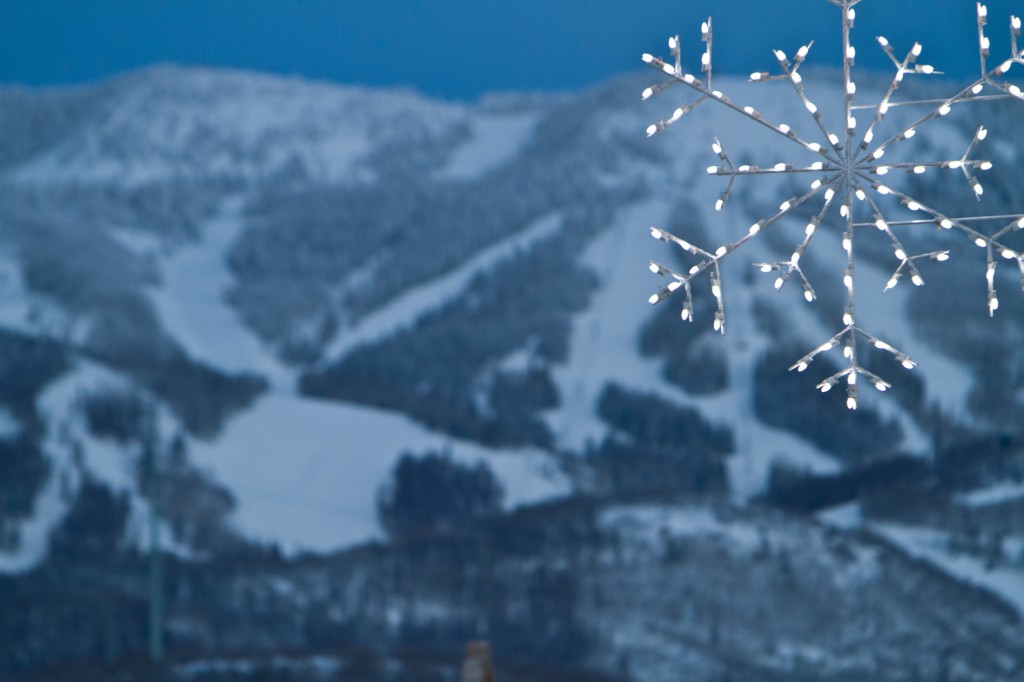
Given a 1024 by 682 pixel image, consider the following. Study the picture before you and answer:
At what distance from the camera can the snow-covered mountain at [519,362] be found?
13.4 m

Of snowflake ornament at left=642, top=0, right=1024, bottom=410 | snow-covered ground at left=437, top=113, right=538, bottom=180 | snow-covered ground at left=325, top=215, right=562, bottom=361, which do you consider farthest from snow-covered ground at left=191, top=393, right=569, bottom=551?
snow-covered ground at left=437, top=113, right=538, bottom=180

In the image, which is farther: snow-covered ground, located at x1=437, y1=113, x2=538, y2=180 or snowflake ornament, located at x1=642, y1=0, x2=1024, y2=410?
snow-covered ground, located at x1=437, y1=113, x2=538, y2=180

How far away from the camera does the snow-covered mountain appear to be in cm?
1342

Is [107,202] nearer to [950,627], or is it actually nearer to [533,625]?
[533,625]

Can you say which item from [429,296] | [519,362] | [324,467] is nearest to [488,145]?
[429,296]

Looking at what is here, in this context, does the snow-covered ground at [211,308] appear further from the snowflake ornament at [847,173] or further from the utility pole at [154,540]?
the snowflake ornament at [847,173]

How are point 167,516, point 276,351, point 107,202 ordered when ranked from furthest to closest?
point 107,202 → point 276,351 → point 167,516

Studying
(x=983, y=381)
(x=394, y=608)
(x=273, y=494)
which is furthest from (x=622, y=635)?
(x=273, y=494)

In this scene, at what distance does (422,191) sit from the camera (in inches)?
1206

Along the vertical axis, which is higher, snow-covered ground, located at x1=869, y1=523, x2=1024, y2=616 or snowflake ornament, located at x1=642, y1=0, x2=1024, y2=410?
snowflake ornament, located at x1=642, y1=0, x2=1024, y2=410

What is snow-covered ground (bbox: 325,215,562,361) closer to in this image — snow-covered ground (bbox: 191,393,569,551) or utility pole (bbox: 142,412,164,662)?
snow-covered ground (bbox: 191,393,569,551)

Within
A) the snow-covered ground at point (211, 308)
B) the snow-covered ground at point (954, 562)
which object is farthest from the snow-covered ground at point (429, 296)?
the snow-covered ground at point (954, 562)

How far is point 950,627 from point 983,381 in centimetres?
358

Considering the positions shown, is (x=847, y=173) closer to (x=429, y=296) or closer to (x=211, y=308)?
(x=429, y=296)
